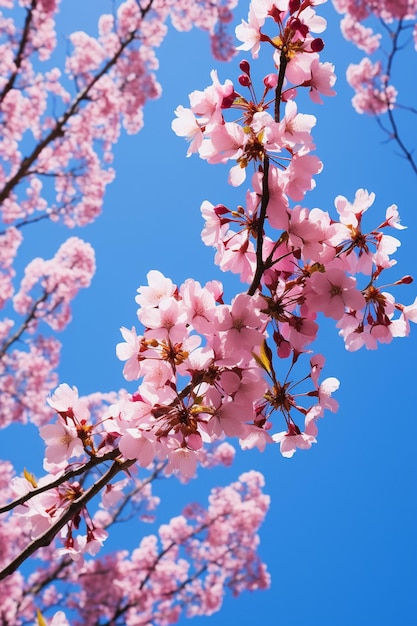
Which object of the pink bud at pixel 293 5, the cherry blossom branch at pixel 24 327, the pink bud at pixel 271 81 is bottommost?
the pink bud at pixel 271 81

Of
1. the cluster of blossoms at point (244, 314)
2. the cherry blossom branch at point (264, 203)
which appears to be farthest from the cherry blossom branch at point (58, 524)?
the cherry blossom branch at point (264, 203)

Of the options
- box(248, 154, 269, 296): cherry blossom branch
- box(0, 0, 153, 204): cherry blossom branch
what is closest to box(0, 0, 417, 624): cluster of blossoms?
box(248, 154, 269, 296): cherry blossom branch

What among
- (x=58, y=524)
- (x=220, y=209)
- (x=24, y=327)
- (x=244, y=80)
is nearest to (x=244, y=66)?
(x=244, y=80)

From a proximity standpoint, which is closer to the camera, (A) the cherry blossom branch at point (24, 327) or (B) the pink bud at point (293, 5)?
(B) the pink bud at point (293, 5)

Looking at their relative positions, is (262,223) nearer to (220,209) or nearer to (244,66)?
(220,209)

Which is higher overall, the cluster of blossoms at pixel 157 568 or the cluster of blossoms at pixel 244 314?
the cluster of blossoms at pixel 157 568

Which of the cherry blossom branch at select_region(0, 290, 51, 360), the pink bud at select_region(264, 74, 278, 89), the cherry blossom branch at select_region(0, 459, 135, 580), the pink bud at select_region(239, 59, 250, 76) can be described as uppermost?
the cherry blossom branch at select_region(0, 290, 51, 360)

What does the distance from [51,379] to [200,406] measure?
1033 centimetres

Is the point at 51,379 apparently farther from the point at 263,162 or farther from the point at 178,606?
the point at 263,162

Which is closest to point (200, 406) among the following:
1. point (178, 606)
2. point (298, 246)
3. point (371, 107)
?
point (298, 246)

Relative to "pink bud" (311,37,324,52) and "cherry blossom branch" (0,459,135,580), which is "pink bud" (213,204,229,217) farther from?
"cherry blossom branch" (0,459,135,580)

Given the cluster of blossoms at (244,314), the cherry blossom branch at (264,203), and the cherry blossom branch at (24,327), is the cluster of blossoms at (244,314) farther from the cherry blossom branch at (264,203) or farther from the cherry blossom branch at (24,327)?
the cherry blossom branch at (24,327)

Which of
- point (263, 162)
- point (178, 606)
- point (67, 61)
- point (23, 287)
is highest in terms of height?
point (67, 61)

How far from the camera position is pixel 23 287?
10.5m
